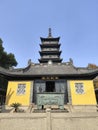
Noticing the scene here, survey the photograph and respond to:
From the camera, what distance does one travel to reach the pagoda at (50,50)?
27.4m

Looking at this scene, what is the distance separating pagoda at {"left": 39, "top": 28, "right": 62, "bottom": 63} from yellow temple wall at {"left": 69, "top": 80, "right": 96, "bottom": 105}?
47.6 ft

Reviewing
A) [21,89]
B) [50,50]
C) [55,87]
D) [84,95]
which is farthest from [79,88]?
[50,50]

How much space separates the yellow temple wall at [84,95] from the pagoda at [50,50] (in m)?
14.5

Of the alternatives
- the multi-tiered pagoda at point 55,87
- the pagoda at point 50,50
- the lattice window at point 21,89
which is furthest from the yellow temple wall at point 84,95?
the pagoda at point 50,50

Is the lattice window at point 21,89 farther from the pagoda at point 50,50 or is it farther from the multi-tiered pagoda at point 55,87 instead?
the pagoda at point 50,50

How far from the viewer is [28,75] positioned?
1285cm

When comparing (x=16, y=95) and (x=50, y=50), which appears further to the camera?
(x=50, y=50)

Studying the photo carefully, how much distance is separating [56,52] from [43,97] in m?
18.3

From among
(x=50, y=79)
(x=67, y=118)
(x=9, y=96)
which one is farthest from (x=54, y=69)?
(x=67, y=118)

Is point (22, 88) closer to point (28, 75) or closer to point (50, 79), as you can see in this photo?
point (28, 75)

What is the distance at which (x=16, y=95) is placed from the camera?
1248cm

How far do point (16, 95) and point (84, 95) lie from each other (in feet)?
21.6

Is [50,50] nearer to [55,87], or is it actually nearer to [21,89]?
[55,87]

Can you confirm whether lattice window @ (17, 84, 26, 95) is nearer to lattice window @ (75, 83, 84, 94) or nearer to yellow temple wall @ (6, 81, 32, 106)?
yellow temple wall @ (6, 81, 32, 106)
